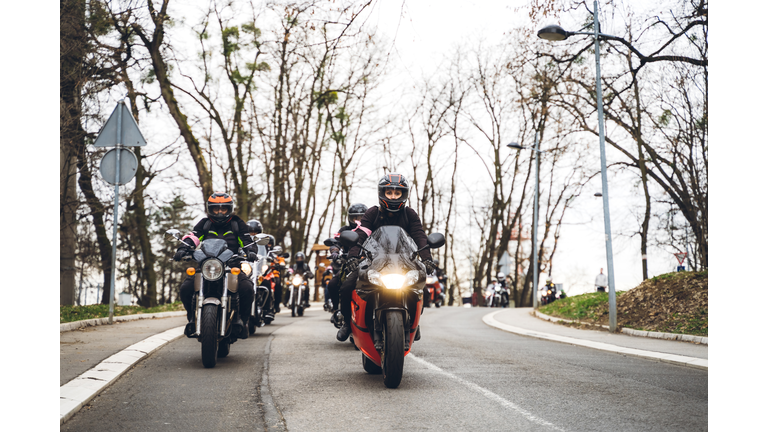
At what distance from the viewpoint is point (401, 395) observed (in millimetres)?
6270

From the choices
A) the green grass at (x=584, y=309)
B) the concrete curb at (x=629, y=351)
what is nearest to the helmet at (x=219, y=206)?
the concrete curb at (x=629, y=351)

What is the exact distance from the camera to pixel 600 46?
54.9ft

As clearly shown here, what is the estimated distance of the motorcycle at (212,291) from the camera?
25.1 ft

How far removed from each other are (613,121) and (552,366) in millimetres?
18439

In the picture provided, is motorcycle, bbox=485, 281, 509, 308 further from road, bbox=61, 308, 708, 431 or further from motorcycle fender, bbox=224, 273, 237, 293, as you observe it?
motorcycle fender, bbox=224, 273, 237, 293

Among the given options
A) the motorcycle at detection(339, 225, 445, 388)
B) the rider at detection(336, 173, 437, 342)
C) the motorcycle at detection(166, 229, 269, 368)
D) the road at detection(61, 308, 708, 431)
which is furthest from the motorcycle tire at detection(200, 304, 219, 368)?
the motorcycle at detection(339, 225, 445, 388)

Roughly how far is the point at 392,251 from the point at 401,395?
132cm

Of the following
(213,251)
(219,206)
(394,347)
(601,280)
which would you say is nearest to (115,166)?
(219,206)

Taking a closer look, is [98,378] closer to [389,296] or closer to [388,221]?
[389,296]

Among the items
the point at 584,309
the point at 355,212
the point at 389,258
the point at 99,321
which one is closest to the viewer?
the point at 389,258

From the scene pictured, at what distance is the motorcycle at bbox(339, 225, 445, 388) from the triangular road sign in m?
5.23

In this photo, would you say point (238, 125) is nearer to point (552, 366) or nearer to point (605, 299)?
point (605, 299)
